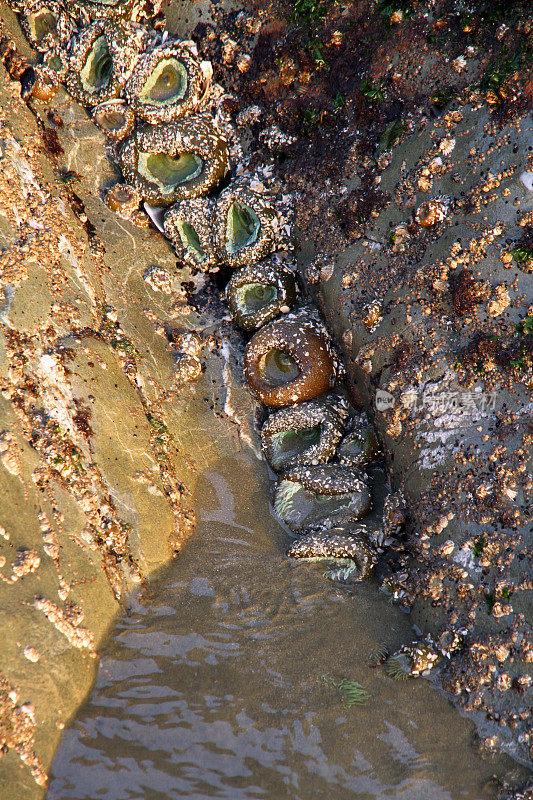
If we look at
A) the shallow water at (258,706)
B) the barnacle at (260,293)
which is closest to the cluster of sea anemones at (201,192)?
the barnacle at (260,293)

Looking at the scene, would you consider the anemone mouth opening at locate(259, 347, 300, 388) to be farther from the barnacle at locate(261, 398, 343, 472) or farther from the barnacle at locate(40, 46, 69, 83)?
the barnacle at locate(40, 46, 69, 83)

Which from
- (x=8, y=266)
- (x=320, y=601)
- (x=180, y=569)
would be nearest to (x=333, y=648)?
(x=320, y=601)

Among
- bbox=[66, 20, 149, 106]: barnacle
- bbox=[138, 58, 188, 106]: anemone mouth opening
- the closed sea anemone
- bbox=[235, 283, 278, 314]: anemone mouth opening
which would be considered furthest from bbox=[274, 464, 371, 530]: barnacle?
bbox=[66, 20, 149, 106]: barnacle

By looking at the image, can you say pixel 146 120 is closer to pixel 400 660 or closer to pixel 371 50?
pixel 371 50

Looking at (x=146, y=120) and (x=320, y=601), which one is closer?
(x=320, y=601)

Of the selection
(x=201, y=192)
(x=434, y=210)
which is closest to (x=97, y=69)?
(x=201, y=192)

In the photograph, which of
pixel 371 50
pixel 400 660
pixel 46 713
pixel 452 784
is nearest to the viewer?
pixel 452 784
